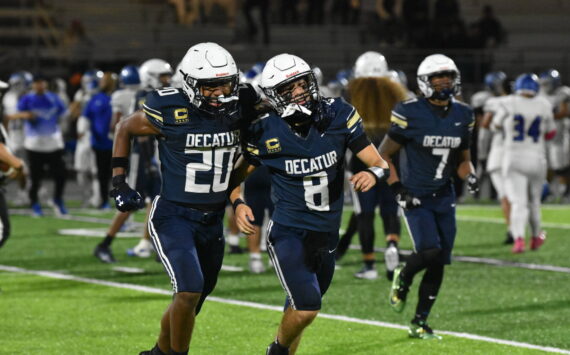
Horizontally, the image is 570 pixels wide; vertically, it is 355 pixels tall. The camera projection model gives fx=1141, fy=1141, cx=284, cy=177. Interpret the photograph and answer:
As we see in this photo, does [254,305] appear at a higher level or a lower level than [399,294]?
lower

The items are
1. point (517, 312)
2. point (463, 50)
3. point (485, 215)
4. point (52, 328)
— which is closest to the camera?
point (52, 328)

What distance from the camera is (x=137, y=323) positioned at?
26.2 feet

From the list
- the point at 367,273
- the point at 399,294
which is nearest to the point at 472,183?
the point at 399,294

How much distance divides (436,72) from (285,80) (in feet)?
7.12

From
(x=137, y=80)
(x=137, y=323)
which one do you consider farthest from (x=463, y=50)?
(x=137, y=323)

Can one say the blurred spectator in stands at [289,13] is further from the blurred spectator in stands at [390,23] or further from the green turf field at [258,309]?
the green turf field at [258,309]

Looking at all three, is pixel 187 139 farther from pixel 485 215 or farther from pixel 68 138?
pixel 68 138

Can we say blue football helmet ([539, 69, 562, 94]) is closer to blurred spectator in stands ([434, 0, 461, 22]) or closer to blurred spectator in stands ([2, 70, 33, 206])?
blurred spectator in stands ([2, 70, 33, 206])

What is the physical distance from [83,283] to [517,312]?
3.77 m

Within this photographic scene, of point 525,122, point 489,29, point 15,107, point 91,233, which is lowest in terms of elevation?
point 91,233

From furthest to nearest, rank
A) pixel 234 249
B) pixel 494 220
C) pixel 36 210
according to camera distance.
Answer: pixel 36 210
pixel 494 220
pixel 234 249

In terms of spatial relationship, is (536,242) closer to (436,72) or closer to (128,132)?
(436,72)

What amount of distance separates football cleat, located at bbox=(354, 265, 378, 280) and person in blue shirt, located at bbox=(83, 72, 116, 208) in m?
6.02

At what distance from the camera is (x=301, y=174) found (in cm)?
580
